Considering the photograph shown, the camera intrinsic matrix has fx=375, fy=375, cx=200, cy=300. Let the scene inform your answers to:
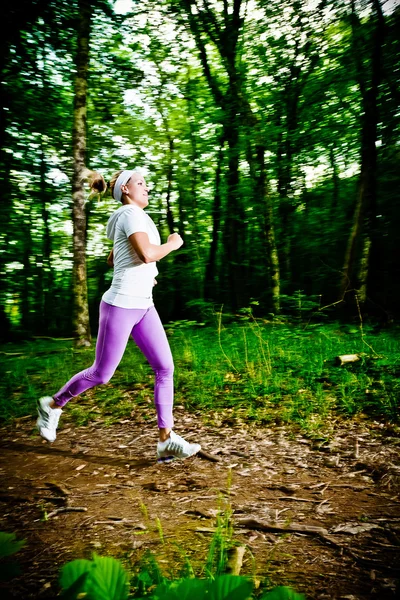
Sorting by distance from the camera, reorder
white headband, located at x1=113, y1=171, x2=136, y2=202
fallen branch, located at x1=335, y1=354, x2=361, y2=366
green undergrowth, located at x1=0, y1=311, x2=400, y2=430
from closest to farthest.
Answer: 1. white headband, located at x1=113, y1=171, x2=136, y2=202
2. green undergrowth, located at x1=0, y1=311, x2=400, y2=430
3. fallen branch, located at x1=335, y1=354, x2=361, y2=366

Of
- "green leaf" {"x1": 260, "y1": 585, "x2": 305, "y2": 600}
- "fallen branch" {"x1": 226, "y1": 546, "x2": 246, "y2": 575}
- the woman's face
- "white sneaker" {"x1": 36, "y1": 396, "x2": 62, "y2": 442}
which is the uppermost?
the woman's face

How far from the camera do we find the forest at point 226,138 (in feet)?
29.3

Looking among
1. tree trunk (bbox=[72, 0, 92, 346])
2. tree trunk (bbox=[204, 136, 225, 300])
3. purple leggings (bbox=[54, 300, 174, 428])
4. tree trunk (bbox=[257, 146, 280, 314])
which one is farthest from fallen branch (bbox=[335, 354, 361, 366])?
tree trunk (bbox=[204, 136, 225, 300])

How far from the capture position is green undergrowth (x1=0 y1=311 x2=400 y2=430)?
4.18 meters

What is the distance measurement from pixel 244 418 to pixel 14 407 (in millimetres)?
2996

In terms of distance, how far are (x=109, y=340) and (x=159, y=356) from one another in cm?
44

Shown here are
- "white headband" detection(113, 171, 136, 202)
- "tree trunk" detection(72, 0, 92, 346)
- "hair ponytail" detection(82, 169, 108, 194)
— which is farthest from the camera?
"tree trunk" detection(72, 0, 92, 346)

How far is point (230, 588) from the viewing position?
1.97 ft

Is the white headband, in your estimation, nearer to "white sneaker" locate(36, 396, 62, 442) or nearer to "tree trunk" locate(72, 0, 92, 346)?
"white sneaker" locate(36, 396, 62, 442)

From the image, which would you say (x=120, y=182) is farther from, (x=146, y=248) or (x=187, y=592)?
(x=187, y=592)

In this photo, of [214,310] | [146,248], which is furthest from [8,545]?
[214,310]

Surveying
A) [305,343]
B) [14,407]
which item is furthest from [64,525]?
[305,343]

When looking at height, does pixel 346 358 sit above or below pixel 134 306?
below

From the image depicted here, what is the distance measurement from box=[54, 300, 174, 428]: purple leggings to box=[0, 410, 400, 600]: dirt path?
1.91 feet
